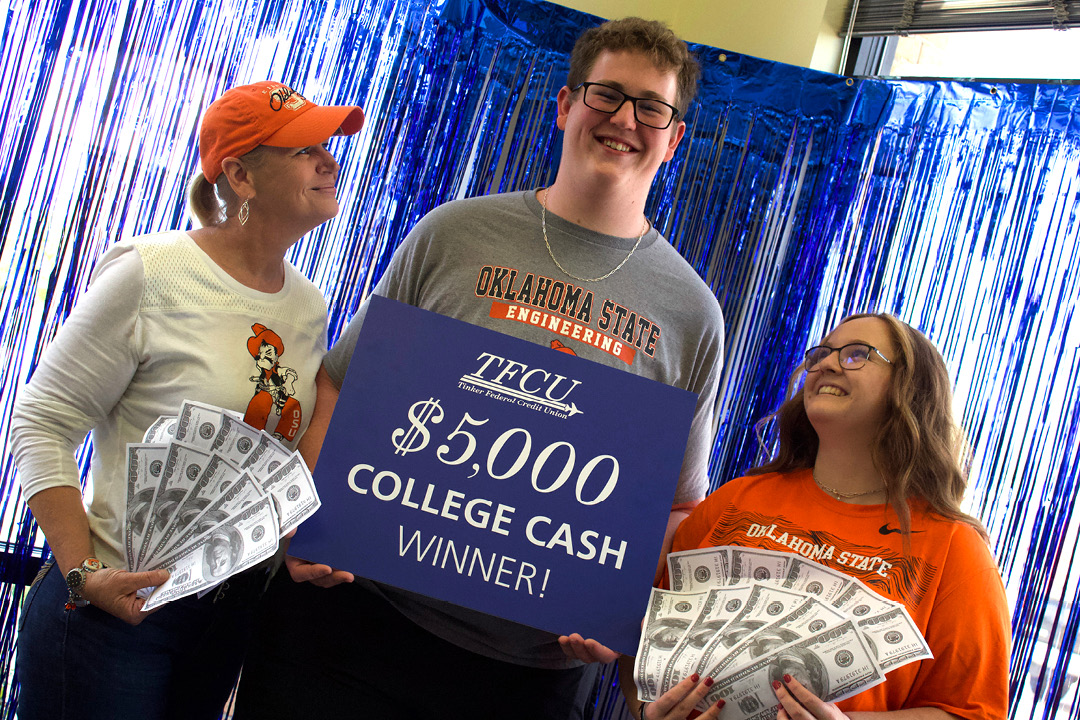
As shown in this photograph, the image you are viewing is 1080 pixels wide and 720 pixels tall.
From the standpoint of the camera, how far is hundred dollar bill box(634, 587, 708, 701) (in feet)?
3.76

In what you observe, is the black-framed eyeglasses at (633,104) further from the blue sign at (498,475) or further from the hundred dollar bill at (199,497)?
the hundred dollar bill at (199,497)

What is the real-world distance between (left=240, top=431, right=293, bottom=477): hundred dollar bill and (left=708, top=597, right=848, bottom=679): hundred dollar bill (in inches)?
28.4

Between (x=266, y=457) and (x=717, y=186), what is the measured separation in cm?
134

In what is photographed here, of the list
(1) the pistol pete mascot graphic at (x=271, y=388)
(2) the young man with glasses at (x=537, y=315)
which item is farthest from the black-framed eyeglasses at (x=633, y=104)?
(1) the pistol pete mascot graphic at (x=271, y=388)

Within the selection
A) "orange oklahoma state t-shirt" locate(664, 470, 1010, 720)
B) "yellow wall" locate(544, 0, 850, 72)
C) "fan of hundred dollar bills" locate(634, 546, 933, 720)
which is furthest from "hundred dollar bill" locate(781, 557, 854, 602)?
"yellow wall" locate(544, 0, 850, 72)

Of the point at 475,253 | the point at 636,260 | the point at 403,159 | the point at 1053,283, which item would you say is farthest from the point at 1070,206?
the point at 403,159

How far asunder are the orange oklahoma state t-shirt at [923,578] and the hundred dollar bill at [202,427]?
855 millimetres

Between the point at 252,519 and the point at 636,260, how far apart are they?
0.82 metres

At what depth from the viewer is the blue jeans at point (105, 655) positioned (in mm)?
1277

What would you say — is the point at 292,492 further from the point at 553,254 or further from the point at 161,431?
the point at 553,254

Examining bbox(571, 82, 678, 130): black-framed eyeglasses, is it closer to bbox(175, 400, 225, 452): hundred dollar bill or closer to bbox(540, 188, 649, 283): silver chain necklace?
bbox(540, 188, 649, 283): silver chain necklace

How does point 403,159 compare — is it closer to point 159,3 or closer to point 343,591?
point 159,3

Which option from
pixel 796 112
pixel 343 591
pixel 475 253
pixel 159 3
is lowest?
pixel 343 591

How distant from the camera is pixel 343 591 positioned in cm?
142
